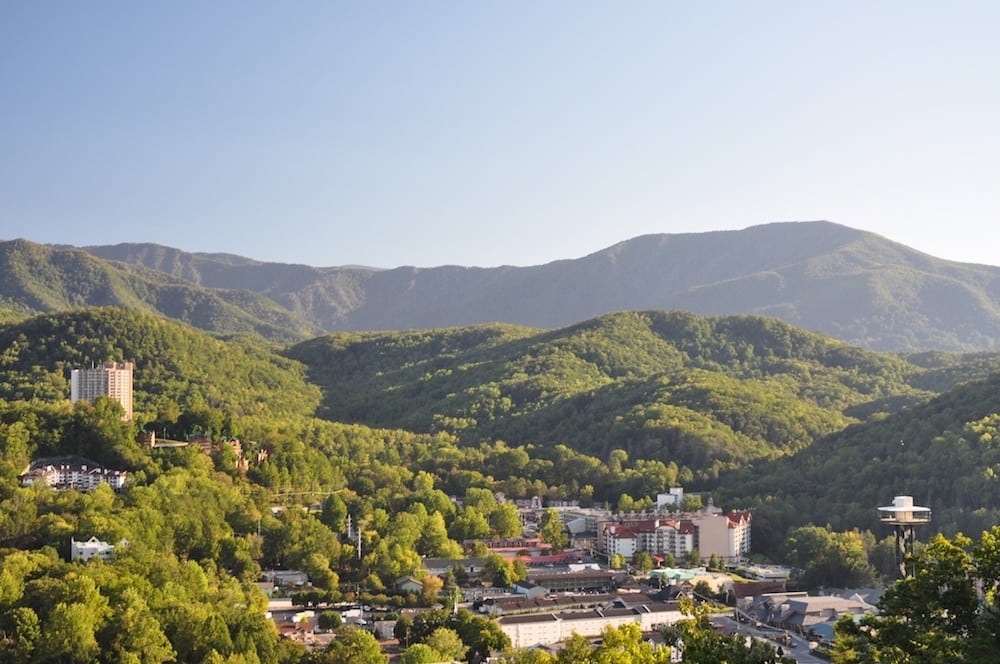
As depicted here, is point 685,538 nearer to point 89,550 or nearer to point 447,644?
point 447,644

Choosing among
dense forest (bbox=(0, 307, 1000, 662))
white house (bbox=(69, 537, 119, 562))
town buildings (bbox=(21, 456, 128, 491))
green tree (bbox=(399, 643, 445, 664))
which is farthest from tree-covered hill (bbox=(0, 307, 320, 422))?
green tree (bbox=(399, 643, 445, 664))

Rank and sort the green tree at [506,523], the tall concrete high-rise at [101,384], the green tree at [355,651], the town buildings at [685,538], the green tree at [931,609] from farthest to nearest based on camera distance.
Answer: the tall concrete high-rise at [101,384], the green tree at [506,523], the town buildings at [685,538], the green tree at [355,651], the green tree at [931,609]

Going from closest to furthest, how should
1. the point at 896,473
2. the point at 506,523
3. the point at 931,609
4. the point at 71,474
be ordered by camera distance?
the point at 931,609 < the point at 71,474 < the point at 506,523 < the point at 896,473

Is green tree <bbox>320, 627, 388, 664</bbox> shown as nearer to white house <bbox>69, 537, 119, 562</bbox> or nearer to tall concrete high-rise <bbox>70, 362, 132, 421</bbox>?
white house <bbox>69, 537, 119, 562</bbox>

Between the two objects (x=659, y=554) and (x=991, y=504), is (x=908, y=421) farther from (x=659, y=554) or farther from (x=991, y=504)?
(x=659, y=554)

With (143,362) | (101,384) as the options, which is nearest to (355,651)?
(101,384)

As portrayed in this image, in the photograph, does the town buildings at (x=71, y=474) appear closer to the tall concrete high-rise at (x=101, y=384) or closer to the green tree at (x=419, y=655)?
the tall concrete high-rise at (x=101, y=384)

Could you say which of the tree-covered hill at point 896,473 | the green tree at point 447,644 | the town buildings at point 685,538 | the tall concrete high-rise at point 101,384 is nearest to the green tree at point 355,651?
the green tree at point 447,644
